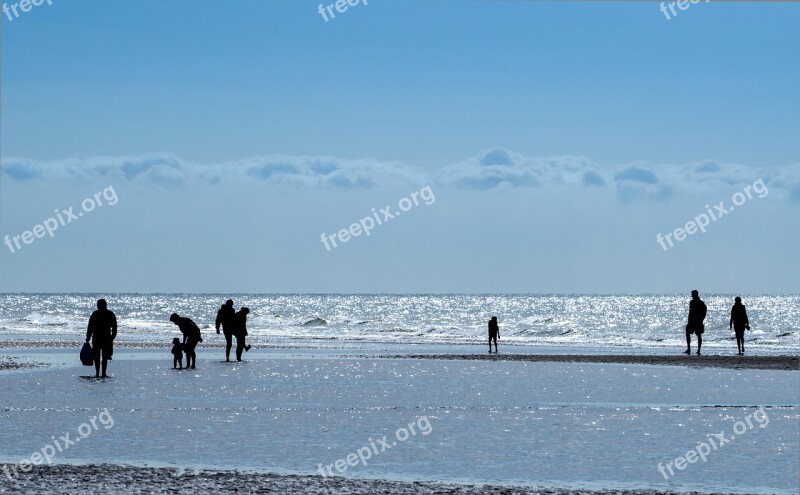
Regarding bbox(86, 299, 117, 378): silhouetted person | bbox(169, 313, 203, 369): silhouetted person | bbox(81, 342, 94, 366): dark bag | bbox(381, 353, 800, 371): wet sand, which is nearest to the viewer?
bbox(86, 299, 117, 378): silhouetted person

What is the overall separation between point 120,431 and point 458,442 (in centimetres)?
445

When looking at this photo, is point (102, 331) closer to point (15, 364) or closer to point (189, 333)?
point (189, 333)

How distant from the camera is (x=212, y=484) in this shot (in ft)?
34.6

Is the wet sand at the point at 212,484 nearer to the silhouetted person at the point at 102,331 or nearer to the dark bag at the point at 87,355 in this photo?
the silhouetted person at the point at 102,331

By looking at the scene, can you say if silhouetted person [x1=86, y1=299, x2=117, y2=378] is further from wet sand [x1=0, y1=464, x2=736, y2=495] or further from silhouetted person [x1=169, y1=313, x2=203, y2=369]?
wet sand [x1=0, y1=464, x2=736, y2=495]

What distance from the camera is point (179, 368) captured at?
28.2 m

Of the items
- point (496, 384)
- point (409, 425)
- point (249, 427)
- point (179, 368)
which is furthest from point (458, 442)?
point (179, 368)

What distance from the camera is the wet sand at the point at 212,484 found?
33.5ft

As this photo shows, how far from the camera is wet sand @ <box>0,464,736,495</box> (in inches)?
402

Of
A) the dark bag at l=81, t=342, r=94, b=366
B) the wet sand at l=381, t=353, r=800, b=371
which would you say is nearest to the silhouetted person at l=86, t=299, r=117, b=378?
the dark bag at l=81, t=342, r=94, b=366

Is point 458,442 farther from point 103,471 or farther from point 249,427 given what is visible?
point 103,471

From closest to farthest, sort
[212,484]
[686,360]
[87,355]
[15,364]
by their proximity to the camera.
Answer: [212,484], [87,355], [15,364], [686,360]

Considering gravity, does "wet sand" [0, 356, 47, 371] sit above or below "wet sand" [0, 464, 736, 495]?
above

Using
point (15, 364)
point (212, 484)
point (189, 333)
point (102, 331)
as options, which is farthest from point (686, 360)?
point (212, 484)
